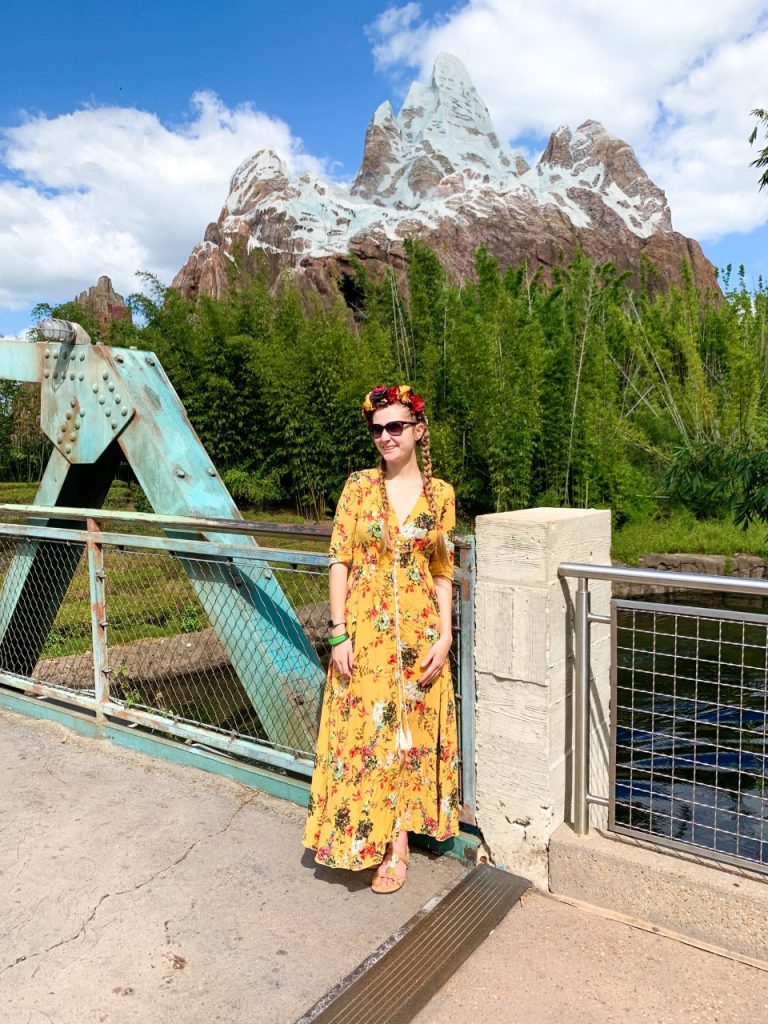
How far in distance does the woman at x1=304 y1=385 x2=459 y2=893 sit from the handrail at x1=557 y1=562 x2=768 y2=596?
37 centimetres

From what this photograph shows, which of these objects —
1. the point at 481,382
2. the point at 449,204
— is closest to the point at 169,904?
the point at 481,382

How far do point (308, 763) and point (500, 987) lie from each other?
41.2 inches

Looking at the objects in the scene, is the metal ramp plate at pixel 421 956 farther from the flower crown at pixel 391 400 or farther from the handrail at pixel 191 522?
the flower crown at pixel 391 400

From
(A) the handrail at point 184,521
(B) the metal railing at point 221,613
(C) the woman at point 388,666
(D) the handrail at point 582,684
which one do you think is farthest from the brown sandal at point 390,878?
(A) the handrail at point 184,521

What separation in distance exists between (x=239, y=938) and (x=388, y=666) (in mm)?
805

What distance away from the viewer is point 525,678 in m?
2.06

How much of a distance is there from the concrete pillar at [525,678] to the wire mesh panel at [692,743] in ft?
0.53

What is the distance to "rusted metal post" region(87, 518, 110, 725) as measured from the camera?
10.4 feet

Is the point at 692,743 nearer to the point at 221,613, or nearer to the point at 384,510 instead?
the point at 384,510

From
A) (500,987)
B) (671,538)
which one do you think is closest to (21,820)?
(500,987)

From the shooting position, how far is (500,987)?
66.8 inches

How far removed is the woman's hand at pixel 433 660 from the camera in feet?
6.70

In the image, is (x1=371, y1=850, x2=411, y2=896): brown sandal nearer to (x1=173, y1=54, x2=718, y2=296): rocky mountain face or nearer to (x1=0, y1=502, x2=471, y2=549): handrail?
(x1=0, y1=502, x2=471, y2=549): handrail

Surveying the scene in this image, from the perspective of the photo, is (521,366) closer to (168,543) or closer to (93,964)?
(168,543)
